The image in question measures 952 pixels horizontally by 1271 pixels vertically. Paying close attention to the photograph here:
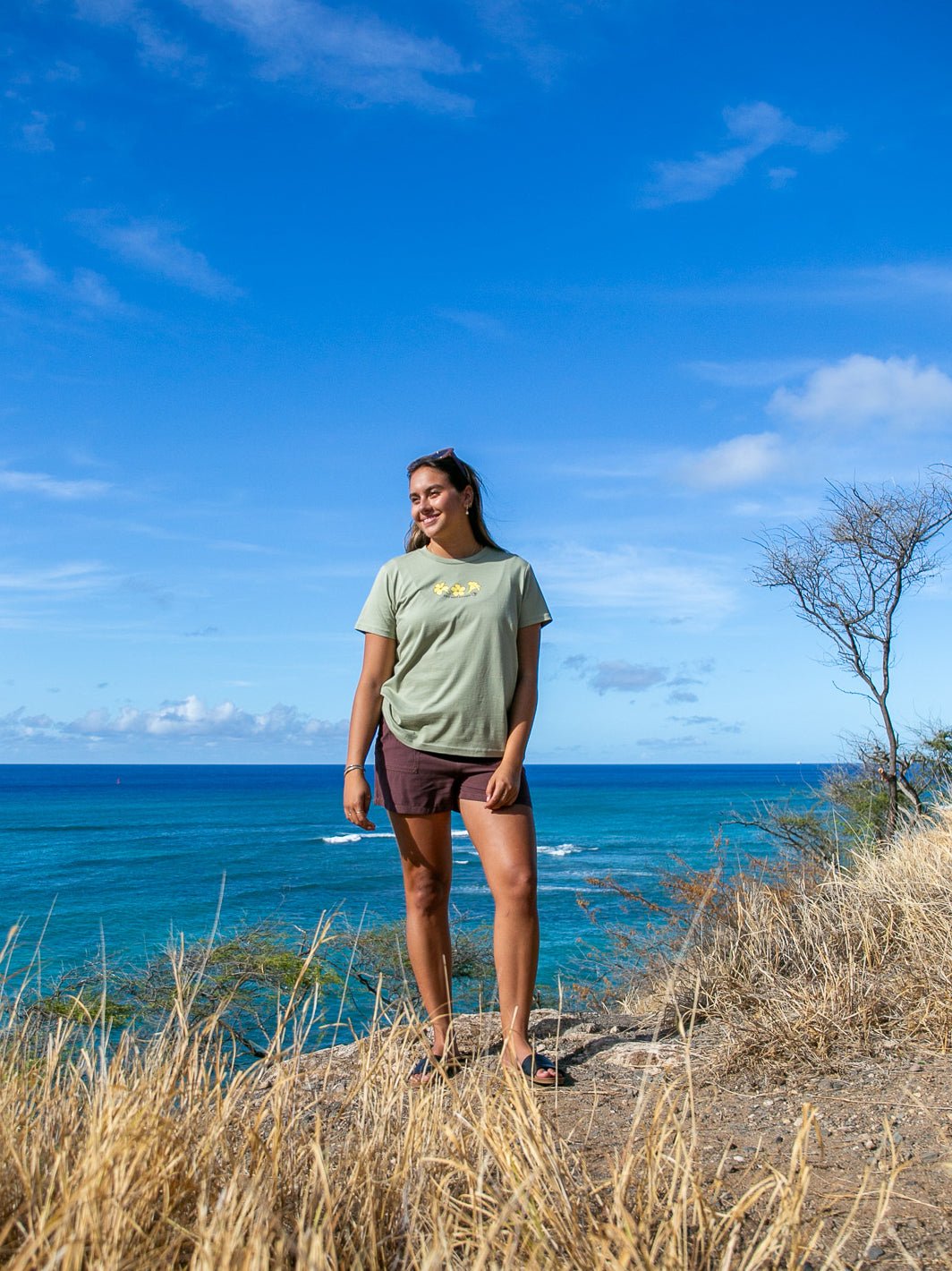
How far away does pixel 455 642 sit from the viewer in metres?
3.45

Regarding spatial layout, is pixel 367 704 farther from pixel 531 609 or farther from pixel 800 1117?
pixel 800 1117

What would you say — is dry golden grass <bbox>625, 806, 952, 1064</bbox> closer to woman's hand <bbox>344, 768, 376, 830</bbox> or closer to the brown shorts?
the brown shorts

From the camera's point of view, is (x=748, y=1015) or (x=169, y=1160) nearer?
(x=169, y=1160)

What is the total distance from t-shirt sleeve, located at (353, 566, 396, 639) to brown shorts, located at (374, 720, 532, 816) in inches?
16.1

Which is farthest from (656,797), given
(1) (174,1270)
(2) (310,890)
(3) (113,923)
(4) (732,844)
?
(1) (174,1270)

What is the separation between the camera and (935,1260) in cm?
196

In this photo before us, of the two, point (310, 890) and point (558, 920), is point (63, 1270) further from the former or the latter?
point (310, 890)

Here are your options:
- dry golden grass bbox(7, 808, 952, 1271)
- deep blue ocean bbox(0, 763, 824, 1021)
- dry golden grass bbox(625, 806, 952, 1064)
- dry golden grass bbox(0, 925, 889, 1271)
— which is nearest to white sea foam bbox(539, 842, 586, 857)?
deep blue ocean bbox(0, 763, 824, 1021)

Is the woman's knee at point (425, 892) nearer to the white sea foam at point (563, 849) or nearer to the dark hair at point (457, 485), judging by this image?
the dark hair at point (457, 485)

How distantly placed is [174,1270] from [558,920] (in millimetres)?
19020

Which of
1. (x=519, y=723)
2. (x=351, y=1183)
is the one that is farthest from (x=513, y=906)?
(x=351, y=1183)

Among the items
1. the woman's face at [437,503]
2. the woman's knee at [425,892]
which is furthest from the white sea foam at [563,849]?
the woman's face at [437,503]

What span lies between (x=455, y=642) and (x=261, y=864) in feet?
115

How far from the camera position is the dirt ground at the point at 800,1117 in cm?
212
